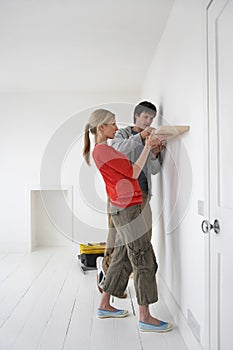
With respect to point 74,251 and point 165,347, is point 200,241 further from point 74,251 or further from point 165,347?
point 74,251

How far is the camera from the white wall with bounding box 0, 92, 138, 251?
17.8ft

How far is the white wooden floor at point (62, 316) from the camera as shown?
2.45 meters

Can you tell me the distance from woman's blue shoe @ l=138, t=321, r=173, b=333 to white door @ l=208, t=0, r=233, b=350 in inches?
29.4

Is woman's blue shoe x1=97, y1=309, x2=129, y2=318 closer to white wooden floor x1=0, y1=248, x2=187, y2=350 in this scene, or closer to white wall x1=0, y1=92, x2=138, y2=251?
white wooden floor x1=0, y1=248, x2=187, y2=350

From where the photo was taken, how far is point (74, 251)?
5.31 metres

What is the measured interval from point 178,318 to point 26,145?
11.3 ft

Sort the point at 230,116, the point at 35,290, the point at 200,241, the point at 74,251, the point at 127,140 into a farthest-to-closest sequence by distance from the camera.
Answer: the point at 74,251 → the point at 35,290 → the point at 127,140 → the point at 200,241 → the point at 230,116

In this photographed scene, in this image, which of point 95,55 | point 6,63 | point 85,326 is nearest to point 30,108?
point 6,63

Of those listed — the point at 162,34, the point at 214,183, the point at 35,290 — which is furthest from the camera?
the point at 35,290

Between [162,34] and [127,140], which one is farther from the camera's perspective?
[162,34]

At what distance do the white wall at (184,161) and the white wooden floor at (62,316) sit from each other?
31 centimetres

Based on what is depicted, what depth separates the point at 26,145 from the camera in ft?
18.0

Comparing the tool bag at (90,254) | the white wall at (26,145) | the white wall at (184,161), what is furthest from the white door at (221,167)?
the white wall at (26,145)

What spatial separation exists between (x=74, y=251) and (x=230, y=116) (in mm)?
3993
